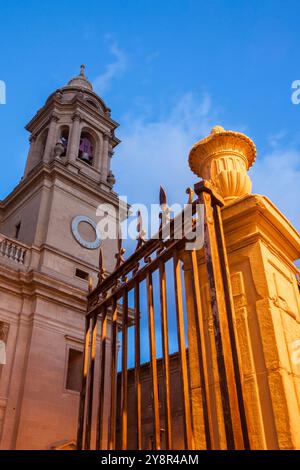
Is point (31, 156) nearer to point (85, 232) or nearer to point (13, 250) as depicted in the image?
point (85, 232)

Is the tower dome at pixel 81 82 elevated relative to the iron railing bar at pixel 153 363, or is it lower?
elevated

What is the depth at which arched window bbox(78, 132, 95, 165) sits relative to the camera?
22.7m

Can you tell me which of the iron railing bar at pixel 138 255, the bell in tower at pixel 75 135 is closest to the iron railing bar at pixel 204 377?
the iron railing bar at pixel 138 255

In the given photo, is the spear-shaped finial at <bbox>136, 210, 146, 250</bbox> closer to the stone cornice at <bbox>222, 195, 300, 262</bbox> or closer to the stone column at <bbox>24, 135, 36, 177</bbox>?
the stone cornice at <bbox>222, 195, 300, 262</bbox>

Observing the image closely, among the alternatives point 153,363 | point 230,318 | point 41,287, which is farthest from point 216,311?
point 41,287

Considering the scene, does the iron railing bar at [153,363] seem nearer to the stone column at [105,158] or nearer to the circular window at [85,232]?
the circular window at [85,232]

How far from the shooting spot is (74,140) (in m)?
22.2

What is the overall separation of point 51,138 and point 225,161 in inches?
771

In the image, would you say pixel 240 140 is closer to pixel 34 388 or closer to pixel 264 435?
pixel 264 435

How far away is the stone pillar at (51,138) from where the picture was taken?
836 inches

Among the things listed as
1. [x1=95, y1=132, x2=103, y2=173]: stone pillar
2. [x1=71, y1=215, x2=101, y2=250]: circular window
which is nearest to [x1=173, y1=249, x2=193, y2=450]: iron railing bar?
[x1=71, y1=215, x2=101, y2=250]: circular window

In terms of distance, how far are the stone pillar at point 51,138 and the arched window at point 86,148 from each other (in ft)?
5.15
